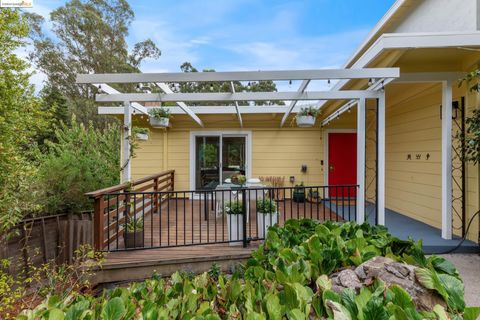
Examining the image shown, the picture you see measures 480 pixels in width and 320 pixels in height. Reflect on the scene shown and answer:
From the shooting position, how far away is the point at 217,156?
7574 millimetres

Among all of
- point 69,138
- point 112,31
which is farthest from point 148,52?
point 69,138

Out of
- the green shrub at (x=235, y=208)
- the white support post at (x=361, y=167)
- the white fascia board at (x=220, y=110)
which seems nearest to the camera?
the green shrub at (x=235, y=208)

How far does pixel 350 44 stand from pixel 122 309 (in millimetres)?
15322

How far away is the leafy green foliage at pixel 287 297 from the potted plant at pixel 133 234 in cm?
232

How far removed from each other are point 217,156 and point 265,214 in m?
4.02

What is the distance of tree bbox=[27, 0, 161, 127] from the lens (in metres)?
14.5

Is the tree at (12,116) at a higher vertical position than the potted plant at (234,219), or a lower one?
higher

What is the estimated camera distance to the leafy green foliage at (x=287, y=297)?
114cm

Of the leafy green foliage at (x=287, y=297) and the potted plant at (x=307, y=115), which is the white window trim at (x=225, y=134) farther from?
the leafy green foliage at (x=287, y=297)

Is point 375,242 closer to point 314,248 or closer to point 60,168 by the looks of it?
point 314,248

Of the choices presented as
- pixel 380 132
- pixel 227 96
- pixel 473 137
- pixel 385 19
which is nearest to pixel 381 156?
pixel 380 132

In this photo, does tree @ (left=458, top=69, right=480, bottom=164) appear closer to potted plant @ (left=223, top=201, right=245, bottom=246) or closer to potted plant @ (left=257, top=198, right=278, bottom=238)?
potted plant @ (left=257, top=198, right=278, bottom=238)

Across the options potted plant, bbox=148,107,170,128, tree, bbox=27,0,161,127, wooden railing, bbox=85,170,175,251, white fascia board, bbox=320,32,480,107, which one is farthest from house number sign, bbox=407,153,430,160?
tree, bbox=27,0,161,127

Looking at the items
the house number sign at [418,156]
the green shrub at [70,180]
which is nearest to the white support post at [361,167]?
the house number sign at [418,156]
